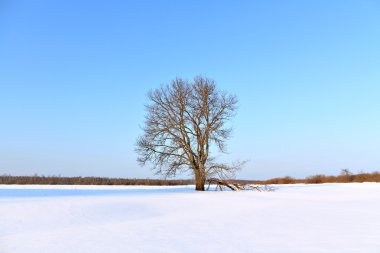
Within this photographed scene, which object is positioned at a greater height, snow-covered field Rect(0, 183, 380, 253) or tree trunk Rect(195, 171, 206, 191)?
tree trunk Rect(195, 171, 206, 191)

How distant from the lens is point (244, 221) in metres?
9.90

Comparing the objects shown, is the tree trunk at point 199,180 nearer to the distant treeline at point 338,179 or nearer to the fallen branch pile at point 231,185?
the fallen branch pile at point 231,185

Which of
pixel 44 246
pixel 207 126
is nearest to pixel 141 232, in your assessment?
pixel 44 246

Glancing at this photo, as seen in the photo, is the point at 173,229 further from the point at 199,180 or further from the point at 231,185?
the point at 231,185

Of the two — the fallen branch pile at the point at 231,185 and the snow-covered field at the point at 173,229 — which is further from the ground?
the fallen branch pile at the point at 231,185

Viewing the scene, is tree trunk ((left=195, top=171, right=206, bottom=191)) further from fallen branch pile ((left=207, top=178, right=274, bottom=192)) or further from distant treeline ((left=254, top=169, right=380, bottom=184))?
distant treeline ((left=254, top=169, right=380, bottom=184))

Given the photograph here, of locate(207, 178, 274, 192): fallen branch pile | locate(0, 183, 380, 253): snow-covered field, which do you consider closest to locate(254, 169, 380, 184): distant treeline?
locate(207, 178, 274, 192): fallen branch pile

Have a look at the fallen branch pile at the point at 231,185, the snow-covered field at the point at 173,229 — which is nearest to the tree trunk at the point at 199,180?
the fallen branch pile at the point at 231,185

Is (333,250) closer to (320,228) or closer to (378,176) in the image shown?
(320,228)

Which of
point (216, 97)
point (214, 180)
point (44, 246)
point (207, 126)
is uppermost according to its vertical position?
point (216, 97)

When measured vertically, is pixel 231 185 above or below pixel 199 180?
below

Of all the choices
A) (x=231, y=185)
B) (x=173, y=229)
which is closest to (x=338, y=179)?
(x=231, y=185)

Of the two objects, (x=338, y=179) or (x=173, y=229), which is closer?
(x=173, y=229)

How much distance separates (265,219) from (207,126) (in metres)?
15.0
